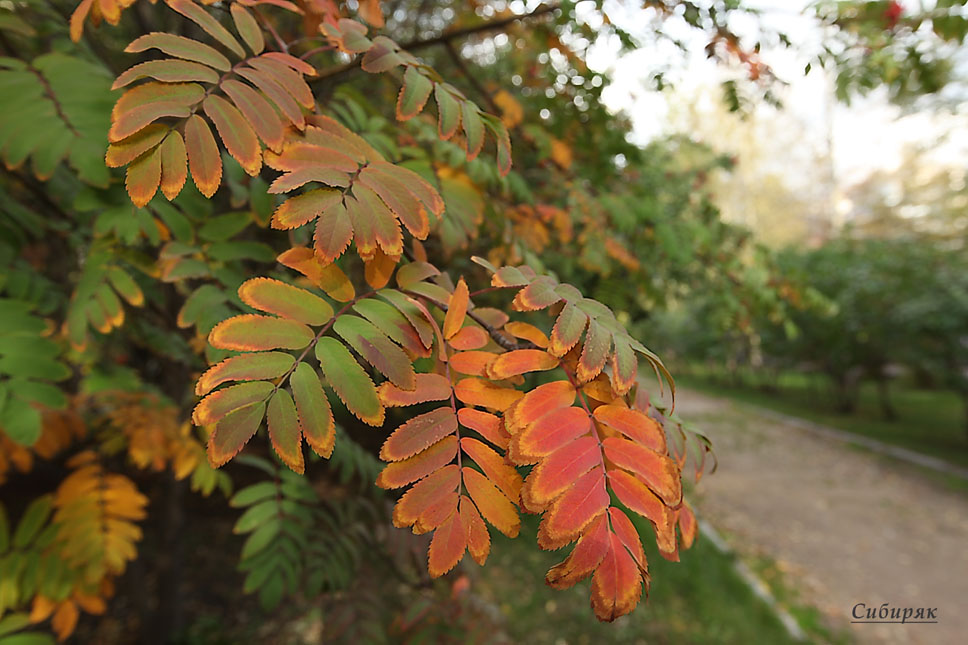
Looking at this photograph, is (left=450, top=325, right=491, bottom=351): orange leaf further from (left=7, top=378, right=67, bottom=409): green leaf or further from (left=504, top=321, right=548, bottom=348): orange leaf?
(left=7, top=378, right=67, bottom=409): green leaf

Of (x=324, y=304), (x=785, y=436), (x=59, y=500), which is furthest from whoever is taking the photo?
(x=785, y=436)

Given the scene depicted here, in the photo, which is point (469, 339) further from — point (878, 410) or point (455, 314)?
point (878, 410)

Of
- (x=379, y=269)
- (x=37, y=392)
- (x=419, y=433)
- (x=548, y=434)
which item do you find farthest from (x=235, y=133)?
(x=37, y=392)

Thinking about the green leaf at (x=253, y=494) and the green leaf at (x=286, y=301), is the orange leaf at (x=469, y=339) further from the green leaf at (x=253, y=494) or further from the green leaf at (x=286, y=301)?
the green leaf at (x=253, y=494)

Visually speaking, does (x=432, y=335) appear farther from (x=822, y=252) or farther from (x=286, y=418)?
(x=822, y=252)

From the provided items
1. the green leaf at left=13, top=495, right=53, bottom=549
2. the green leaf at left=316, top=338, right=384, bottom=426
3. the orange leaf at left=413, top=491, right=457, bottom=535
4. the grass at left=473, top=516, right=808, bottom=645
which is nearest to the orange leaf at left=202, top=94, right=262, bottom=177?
the green leaf at left=316, top=338, right=384, bottom=426

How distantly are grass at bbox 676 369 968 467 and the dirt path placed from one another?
57.6 inches

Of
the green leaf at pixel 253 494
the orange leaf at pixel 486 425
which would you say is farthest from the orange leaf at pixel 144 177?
the green leaf at pixel 253 494

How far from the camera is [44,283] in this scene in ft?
5.13

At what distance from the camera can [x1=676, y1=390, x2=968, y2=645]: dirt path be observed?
4590mm

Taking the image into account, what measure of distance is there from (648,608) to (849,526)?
3680 millimetres

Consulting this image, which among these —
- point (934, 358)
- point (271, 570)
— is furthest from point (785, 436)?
point (271, 570)

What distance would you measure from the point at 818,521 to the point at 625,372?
285 inches

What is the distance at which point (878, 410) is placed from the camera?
12570 mm
